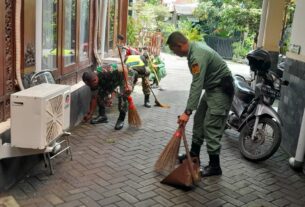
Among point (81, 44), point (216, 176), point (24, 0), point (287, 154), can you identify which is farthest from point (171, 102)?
point (24, 0)

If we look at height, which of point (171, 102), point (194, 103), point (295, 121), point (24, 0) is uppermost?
point (24, 0)

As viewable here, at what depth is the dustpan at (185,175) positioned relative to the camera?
168 inches

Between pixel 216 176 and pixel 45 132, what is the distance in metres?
2.16

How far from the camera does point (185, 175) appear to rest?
168 inches

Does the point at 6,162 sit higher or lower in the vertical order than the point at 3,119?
lower

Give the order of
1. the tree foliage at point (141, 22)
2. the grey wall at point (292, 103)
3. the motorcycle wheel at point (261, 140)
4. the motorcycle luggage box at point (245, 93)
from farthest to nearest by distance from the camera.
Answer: the tree foliage at point (141, 22) < the motorcycle luggage box at point (245, 93) < the grey wall at point (292, 103) < the motorcycle wheel at point (261, 140)

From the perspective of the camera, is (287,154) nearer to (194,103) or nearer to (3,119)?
(194,103)

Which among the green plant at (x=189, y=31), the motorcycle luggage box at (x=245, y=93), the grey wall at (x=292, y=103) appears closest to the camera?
the grey wall at (x=292, y=103)

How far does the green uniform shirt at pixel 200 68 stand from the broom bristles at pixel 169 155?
1.40 ft

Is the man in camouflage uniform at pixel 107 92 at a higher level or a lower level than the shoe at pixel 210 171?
higher

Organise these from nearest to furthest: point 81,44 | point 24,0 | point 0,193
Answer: point 0,193 → point 24,0 → point 81,44

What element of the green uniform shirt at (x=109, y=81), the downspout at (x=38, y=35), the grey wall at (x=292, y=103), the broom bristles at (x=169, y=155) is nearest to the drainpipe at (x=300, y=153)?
the grey wall at (x=292, y=103)

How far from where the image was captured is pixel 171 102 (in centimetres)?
909

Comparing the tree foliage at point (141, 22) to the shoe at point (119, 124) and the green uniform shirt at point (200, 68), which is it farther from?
the green uniform shirt at point (200, 68)
